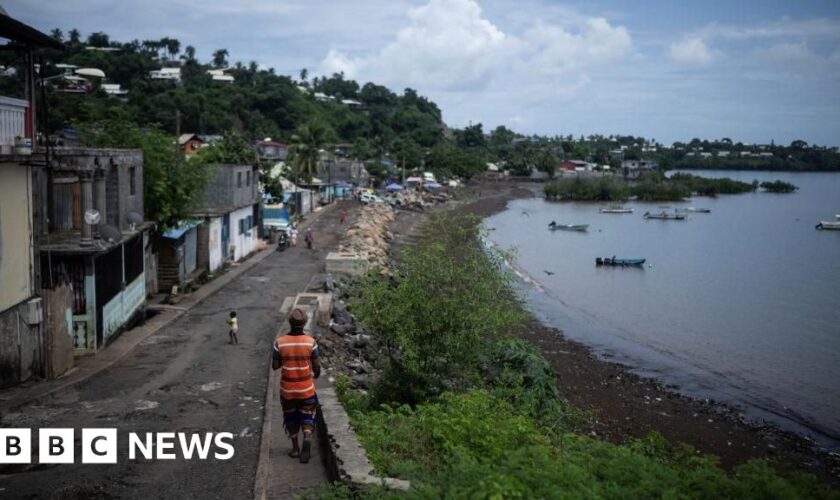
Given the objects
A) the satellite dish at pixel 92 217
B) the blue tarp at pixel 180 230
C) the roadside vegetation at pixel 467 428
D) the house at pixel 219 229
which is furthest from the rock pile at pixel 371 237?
the roadside vegetation at pixel 467 428

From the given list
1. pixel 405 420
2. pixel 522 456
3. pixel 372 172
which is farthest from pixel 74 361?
pixel 372 172

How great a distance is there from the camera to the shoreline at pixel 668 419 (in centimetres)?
1823

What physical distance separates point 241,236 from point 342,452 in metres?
27.8

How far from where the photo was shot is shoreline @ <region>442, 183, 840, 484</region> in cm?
1823

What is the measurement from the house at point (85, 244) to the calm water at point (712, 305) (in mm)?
17284

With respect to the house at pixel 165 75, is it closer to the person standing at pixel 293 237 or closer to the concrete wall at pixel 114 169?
the person standing at pixel 293 237

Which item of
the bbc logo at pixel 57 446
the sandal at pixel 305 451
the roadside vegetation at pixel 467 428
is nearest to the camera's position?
the roadside vegetation at pixel 467 428

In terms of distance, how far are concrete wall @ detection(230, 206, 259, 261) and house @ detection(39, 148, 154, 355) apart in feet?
45.1

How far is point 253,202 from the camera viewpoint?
36750mm

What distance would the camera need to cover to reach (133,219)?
20031 millimetres

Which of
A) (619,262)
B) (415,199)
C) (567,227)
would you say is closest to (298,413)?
(619,262)

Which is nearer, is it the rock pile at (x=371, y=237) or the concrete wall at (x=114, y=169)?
the concrete wall at (x=114, y=169)

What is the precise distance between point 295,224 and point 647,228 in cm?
4879

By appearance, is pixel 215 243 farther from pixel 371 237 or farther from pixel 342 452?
pixel 342 452
